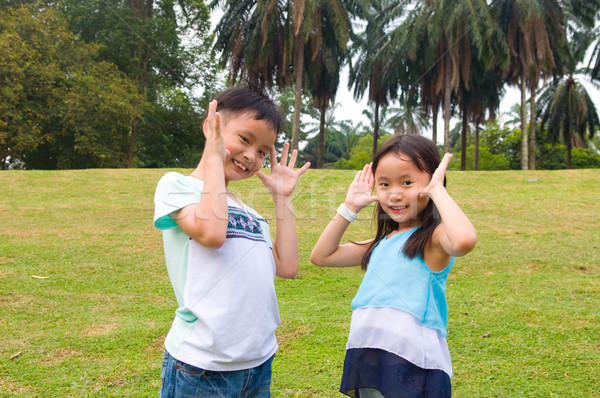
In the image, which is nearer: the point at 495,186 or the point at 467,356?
the point at 467,356

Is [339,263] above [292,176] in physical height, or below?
below

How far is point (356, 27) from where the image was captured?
81.5 feet

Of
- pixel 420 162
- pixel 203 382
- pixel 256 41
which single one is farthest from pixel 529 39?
pixel 203 382

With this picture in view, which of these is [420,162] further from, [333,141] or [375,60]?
[333,141]

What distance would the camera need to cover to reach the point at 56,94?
19.5 meters

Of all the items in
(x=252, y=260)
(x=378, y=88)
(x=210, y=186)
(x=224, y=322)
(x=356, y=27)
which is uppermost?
(x=356, y=27)

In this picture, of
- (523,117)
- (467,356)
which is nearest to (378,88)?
(523,117)

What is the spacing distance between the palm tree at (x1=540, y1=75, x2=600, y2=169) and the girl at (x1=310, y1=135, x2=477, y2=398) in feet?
93.8

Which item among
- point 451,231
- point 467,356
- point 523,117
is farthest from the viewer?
point 523,117

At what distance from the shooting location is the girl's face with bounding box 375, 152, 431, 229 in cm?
176

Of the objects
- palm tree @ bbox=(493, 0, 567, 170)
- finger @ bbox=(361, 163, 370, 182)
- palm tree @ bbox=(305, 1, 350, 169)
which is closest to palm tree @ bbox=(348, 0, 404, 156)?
palm tree @ bbox=(305, 1, 350, 169)

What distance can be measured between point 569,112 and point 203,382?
30.3 meters

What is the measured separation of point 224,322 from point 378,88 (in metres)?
23.8

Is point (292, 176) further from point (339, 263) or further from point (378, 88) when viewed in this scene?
point (378, 88)
